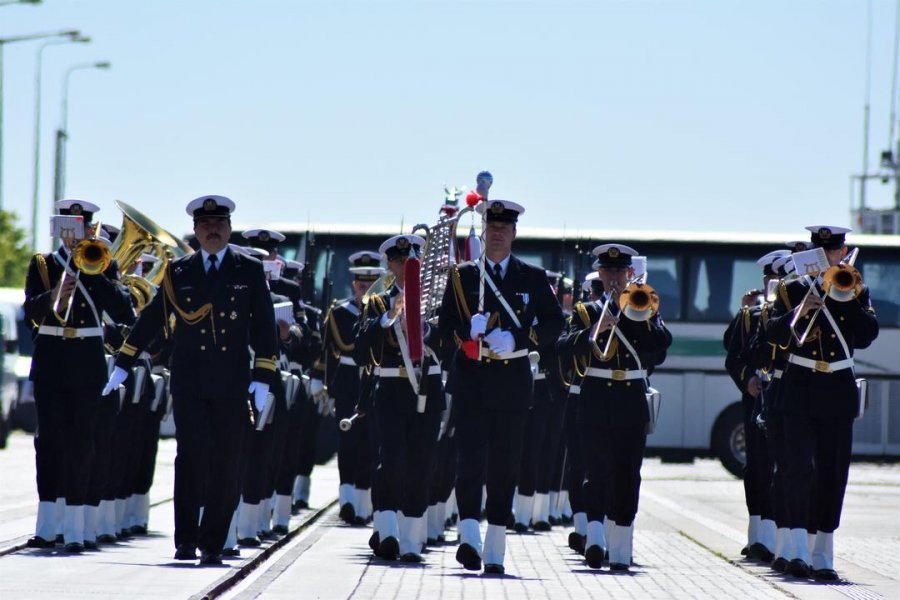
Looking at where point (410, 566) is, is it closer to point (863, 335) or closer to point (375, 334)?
point (375, 334)

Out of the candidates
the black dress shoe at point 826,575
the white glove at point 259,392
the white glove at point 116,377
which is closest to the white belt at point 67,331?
the white glove at point 116,377

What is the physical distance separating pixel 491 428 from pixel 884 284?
20287 mm

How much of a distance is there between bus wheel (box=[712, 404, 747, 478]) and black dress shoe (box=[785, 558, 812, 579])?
59.9ft

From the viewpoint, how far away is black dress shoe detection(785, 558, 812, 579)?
12.2 m

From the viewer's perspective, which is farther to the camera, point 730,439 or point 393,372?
point 730,439

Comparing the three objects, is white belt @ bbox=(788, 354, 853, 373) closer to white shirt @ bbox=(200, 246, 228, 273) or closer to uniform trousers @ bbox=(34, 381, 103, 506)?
white shirt @ bbox=(200, 246, 228, 273)

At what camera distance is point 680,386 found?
31.0m

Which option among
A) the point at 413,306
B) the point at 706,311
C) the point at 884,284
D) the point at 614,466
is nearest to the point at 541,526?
the point at 614,466

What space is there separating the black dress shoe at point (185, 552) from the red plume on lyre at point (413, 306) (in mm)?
2192

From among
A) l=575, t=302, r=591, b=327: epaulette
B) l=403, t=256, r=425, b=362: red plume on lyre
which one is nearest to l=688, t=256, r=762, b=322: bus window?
l=575, t=302, r=591, b=327: epaulette

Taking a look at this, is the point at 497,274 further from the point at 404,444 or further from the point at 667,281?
the point at 667,281

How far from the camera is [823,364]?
1231cm

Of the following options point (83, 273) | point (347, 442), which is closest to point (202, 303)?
point (83, 273)

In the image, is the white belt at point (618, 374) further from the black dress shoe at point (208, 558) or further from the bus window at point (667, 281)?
the bus window at point (667, 281)
